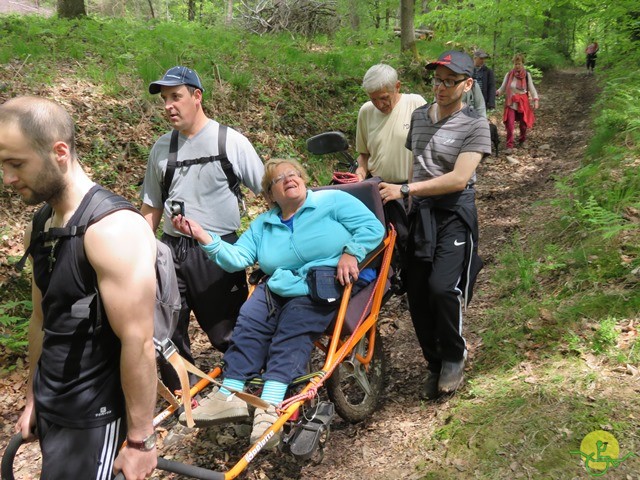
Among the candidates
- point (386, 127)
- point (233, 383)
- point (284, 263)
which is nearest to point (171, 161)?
point (284, 263)

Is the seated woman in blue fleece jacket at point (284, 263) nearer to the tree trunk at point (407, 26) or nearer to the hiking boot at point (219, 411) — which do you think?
the hiking boot at point (219, 411)

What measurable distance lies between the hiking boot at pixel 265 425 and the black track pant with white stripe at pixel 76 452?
88 centimetres

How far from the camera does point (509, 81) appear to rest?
11.5 meters

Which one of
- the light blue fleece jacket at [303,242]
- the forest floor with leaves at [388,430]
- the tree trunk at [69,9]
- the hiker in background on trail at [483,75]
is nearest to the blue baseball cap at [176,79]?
the light blue fleece jacket at [303,242]

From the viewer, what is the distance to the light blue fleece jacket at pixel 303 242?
3480 mm

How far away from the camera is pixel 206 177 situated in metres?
3.72

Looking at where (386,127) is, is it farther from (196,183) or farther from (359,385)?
(359,385)

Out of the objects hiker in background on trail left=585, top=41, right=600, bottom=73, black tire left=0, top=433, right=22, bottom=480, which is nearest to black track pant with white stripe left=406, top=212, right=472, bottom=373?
black tire left=0, top=433, right=22, bottom=480

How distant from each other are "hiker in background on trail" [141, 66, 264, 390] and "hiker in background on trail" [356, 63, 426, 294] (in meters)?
1.30

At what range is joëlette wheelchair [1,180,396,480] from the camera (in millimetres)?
2719

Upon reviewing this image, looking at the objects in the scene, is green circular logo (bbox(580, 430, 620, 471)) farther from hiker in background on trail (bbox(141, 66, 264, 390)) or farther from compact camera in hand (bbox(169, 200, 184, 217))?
compact camera in hand (bbox(169, 200, 184, 217))

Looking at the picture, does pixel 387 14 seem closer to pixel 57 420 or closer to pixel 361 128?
pixel 361 128

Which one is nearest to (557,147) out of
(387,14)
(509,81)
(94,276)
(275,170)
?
(509,81)

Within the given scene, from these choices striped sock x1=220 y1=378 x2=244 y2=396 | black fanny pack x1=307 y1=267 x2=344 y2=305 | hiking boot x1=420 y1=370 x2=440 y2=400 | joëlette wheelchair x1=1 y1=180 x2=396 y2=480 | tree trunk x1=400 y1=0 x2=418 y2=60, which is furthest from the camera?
tree trunk x1=400 y1=0 x2=418 y2=60
